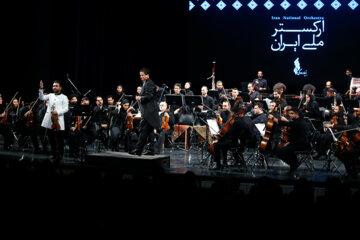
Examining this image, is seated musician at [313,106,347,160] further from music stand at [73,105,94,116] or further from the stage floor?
music stand at [73,105,94,116]

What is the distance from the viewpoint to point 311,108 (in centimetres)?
1020

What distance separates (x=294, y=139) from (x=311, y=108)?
3457 millimetres

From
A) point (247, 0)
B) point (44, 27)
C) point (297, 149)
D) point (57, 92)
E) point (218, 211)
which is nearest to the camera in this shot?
point (218, 211)

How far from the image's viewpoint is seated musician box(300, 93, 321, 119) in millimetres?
10039

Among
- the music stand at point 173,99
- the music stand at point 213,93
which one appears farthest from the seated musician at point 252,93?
the music stand at point 173,99

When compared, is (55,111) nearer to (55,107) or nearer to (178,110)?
(55,107)

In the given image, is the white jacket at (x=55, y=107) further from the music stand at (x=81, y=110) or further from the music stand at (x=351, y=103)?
the music stand at (x=351, y=103)

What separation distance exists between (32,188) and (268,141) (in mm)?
5024

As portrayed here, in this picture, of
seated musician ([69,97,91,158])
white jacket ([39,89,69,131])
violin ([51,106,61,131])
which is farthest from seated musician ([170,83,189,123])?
violin ([51,106,61,131])

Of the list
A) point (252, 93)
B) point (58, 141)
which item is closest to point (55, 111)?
point (58, 141)

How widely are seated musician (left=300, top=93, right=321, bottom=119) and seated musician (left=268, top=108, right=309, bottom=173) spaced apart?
3033mm

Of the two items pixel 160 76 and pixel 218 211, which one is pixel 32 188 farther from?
pixel 160 76

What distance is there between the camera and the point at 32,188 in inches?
122

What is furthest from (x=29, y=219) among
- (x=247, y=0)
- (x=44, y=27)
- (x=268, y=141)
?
(x=247, y=0)
